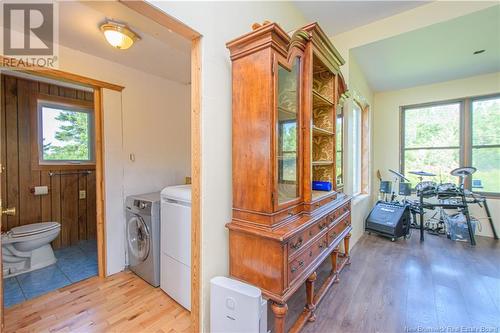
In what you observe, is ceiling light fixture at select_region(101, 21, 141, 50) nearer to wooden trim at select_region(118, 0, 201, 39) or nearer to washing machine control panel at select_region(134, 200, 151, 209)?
wooden trim at select_region(118, 0, 201, 39)

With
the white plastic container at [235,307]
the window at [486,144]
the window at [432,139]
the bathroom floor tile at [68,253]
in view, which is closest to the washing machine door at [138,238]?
the bathroom floor tile at [68,253]

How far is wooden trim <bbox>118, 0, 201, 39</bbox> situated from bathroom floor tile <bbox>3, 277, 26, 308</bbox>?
106 inches

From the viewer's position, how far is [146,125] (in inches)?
114

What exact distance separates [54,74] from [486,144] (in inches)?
240

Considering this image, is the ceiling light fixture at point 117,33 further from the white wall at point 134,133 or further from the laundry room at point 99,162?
the white wall at point 134,133

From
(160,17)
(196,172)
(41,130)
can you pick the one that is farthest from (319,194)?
(41,130)

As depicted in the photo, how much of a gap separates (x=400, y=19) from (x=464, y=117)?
2658mm

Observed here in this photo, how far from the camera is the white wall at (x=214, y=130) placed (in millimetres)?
1405

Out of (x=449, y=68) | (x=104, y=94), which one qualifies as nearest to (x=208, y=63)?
(x=104, y=94)

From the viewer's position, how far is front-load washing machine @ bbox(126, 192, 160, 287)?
7.34ft

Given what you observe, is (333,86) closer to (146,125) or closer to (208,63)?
(208,63)

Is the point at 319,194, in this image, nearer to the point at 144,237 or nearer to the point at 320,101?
the point at 320,101

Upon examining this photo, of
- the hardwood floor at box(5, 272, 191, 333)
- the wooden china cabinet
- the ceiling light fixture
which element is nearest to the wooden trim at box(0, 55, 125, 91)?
the ceiling light fixture

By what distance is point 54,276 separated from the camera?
247cm
